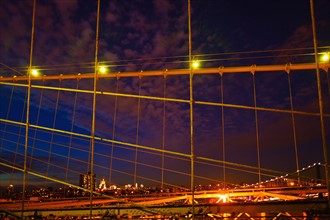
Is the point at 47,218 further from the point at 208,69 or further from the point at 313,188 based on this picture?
the point at 313,188

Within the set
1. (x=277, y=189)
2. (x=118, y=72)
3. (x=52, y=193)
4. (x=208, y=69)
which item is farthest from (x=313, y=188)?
(x=52, y=193)

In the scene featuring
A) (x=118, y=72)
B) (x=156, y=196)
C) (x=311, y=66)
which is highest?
(x=118, y=72)

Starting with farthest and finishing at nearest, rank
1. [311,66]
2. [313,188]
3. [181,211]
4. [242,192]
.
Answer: [242,192], [313,188], [311,66], [181,211]

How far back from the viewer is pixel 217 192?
9961mm

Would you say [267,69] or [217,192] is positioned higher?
[267,69]

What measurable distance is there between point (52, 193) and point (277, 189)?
715cm

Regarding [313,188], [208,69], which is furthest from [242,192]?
[208,69]

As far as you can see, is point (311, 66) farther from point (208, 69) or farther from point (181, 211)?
point (181, 211)

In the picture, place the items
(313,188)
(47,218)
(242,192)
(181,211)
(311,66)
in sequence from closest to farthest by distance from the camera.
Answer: (181,211) < (47,218) < (311,66) < (313,188) < (242,192)

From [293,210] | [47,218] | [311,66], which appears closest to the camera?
[293,210]

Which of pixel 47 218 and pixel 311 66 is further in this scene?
pixel 311 66

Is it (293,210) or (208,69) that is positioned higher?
(208,69)

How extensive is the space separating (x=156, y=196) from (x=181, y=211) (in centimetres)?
437

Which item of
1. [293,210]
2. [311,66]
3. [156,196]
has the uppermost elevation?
[311,66]
